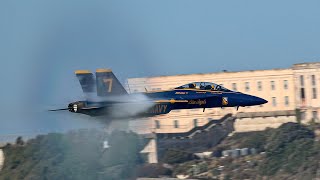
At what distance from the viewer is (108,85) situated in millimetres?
90875

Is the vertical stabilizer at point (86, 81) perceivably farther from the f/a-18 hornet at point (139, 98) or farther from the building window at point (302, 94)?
the building window at point (302, 94)

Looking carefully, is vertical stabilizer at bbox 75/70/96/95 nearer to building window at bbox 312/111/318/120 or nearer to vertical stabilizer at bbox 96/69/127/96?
vertical stabilizer at bbox 96/69/127/96

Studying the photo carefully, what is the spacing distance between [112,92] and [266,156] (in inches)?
2872

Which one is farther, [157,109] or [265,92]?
[265,92]

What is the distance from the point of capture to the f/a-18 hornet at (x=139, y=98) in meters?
87.9

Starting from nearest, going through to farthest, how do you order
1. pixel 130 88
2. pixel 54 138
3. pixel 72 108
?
1. pixel 72 108
2. pixel 130 88
3. pixel 54 138

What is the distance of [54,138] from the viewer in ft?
401

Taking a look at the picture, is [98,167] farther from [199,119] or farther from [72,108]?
[199,119]

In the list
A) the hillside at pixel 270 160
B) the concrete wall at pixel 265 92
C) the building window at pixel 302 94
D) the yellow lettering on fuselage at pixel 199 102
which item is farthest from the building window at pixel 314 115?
the yellow lettering on fuselage at pixel 199 102

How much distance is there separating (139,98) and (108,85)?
11.8ft

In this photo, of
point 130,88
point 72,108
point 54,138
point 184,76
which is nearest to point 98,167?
point 54,138

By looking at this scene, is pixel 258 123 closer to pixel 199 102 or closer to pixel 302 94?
pixel 302 94

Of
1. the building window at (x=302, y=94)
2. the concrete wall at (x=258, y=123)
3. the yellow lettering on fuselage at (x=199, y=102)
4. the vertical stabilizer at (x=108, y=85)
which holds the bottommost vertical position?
the concrete wall at (x=258, y=123)

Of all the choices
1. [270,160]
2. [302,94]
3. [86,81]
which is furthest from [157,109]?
[302,94]
